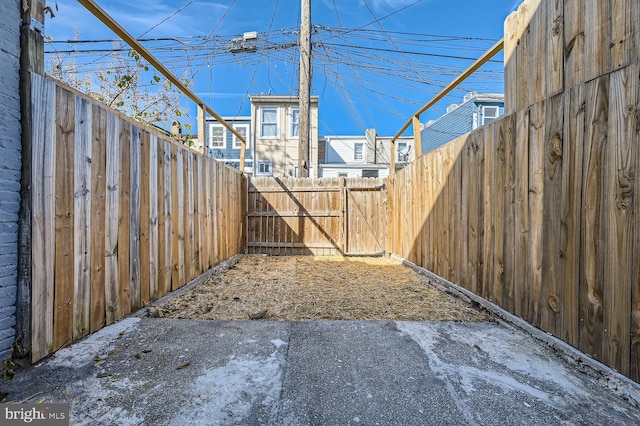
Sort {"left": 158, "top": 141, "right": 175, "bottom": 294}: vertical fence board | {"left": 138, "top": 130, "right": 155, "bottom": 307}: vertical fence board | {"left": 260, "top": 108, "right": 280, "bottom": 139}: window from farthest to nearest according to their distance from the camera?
1. {"left": 260, "top": 108, "right": 280, "bottom": 139}: window
2. {"left": 158, "top": 141, "right": 175, "bottom": 294}: vertical fence board
3. {"left": 138, "top": 130, "right": 155, "bottom": 307}: vertical fence board

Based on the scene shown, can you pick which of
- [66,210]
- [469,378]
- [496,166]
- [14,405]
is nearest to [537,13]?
[496,166]

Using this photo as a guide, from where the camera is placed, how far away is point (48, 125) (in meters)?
1.70

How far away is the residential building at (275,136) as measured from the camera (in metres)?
12.7

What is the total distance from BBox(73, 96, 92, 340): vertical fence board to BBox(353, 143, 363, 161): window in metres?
16.2

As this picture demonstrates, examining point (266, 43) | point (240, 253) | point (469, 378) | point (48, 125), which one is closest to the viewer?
point (469, 378)

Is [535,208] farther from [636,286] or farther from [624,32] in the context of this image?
[624,32]

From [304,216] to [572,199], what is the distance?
5.09 meters

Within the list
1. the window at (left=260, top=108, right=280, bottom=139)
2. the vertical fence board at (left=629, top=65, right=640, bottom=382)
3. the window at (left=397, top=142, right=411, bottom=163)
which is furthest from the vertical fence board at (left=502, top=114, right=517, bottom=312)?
the window at (left=397, top=142, right=411, bottom=163)

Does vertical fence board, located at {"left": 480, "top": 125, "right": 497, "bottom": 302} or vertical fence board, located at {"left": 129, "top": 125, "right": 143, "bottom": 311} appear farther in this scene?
vertical fence board, located at {"left": 480, "top": 125, "right": 497, "bottom": 302}

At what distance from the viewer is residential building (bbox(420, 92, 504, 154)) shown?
1200 cm

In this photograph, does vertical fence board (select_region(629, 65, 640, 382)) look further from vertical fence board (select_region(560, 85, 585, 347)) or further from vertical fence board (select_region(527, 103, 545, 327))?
vertical fence board (select_region(527, 103, 545, 327))

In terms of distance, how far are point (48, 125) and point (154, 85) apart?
4155mm

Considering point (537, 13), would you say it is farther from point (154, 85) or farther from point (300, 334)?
point (154, 85)

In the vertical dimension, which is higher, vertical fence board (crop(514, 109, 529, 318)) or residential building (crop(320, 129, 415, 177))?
residential building (crop(320, 129, 415, 177))
